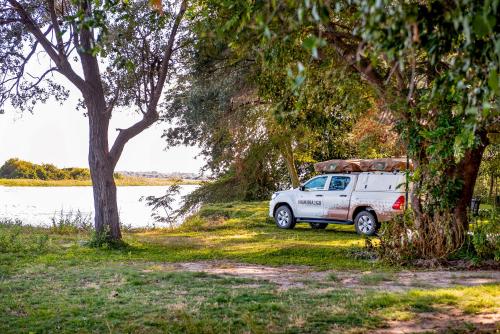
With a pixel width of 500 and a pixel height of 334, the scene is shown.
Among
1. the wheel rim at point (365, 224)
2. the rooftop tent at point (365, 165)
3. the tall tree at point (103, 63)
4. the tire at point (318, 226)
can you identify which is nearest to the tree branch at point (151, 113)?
the tall tree at point (103, 63)

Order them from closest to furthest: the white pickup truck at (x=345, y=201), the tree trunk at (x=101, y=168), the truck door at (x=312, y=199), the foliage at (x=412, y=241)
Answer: the foliage at (x=412, y=241), the tree trunk at (x=101, y=168), the white pickup truck at (x=345, y=201), the truck door at (x=312, y=199)

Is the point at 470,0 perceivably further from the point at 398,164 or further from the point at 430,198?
the point at 398,164

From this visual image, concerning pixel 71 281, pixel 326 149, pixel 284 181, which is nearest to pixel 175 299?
pixel 71 281

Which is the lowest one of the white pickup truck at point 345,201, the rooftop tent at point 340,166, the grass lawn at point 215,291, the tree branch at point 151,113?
the grass lawn at point 215,291

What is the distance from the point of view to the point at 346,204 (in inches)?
690

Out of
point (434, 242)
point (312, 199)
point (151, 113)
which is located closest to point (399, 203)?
point (312, 199)

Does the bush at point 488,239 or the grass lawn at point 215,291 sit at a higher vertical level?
the bush at point 488,239

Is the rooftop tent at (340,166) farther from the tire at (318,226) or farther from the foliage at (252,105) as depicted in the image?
the tire at (318,226)

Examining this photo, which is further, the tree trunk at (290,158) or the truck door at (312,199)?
the tree trunk at (290,158)

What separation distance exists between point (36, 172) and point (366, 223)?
18.3 meters

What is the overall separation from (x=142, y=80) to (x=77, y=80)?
1740 millimetres

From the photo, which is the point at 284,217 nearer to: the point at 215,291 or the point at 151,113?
the point at 151,113

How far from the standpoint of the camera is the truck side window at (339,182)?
58.4 feet

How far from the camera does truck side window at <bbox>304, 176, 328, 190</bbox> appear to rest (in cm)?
1853
